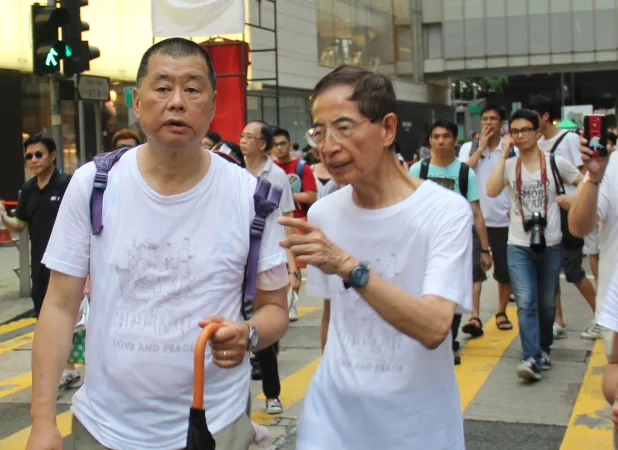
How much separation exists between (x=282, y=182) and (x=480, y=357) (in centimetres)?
224

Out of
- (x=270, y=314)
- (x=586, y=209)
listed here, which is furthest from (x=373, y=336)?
(x=586, y=209)

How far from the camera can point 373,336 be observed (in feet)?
10.1

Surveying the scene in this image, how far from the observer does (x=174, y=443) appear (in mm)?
2789

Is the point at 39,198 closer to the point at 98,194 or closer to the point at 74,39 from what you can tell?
the point at 74,39

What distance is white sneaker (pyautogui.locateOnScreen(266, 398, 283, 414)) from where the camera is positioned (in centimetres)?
662

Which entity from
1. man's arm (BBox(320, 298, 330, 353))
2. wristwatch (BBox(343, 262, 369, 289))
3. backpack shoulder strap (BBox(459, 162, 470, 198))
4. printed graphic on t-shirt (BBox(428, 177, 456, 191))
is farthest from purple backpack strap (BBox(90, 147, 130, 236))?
backpack shoulder strap (BBox(459, 162, 470, 198))

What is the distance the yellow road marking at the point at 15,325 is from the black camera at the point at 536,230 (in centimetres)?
564

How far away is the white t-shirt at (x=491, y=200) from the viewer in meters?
9.41

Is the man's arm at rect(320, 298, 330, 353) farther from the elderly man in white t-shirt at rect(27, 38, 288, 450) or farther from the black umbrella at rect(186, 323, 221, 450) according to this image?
the black umbrella at rect(186, 323, 221, 450)

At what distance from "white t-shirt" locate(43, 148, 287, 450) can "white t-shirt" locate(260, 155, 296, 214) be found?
17.6 ft

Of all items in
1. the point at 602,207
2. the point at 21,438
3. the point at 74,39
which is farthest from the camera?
the point at 74,39

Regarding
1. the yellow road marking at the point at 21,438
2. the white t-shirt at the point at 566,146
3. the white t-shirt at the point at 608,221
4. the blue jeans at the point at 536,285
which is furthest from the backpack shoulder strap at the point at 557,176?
the yellow road marking at the point at 21,438

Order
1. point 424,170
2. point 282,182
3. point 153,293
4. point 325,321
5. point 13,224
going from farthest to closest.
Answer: point 282,182, point 13,224, point 424,170, point 325,321, point 153,293

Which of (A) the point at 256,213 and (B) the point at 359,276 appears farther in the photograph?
(A) the point at 256,213
